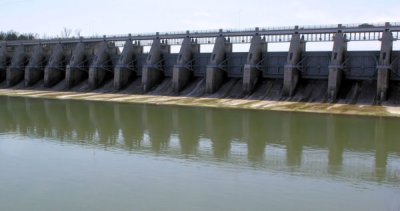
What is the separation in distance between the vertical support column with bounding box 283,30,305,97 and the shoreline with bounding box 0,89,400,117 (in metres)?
2.48

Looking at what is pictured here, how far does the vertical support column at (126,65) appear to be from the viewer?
56.7 metres

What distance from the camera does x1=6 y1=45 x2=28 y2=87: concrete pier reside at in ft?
229

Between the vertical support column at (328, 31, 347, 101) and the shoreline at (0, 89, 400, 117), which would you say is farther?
the vertical support column at (328, 31, 347, 101)

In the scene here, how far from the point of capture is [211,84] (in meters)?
49.2

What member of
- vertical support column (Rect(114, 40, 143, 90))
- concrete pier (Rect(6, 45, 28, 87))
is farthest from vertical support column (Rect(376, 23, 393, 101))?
concrete pier (Rect(6, 45, 28, 87))

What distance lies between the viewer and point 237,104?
42.3 meters

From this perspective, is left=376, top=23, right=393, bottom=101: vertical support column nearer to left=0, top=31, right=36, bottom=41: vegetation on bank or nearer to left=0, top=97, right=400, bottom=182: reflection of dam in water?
left=0, top=97, right=400, bottom=182: reflection of dam in water

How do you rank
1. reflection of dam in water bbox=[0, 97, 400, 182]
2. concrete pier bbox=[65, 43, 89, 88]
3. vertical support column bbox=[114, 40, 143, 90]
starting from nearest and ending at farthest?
1. reflection of dam in water bbox=[0, 97, 400, 182]
2. vertical support column bbox=[114, 40, 143, 90]
3. concrete pier bbox=[65, 43, 89, 88]

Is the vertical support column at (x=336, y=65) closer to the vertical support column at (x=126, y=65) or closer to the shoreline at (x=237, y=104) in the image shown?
the shoreline at (x=237, y=104)

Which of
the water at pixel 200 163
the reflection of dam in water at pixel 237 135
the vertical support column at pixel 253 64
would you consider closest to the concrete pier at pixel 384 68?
the reflection of dam in water at pixel 237 135

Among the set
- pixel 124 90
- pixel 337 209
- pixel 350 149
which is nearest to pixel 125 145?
pixel 350 149

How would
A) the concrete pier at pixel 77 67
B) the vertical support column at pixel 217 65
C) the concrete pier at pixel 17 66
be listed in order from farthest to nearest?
the concrete pier at pixel 17 66 < the concrete pier at pixel 77 67 < the vertical support column at pixel 217 65

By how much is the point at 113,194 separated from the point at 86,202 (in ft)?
3.32

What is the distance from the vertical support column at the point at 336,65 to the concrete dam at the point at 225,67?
0.09 meters
